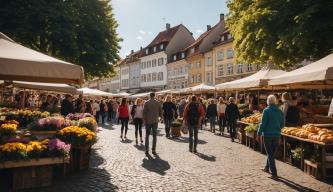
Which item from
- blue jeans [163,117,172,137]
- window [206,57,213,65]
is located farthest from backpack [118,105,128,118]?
window [206,57,213,65]

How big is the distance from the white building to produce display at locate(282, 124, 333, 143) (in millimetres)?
59649

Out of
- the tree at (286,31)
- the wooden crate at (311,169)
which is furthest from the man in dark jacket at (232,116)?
the wooden crate at (311,169)

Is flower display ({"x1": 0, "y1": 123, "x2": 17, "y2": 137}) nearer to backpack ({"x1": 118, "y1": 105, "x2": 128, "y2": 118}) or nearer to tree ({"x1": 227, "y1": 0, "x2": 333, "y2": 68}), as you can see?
backpack ({"x1": 118, "y1": 105, "x2": 128, "y2": 118})

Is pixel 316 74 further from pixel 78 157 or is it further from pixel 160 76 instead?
pixel 160 76

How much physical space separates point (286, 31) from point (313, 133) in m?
7.25

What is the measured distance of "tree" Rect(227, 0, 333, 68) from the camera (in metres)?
15.1

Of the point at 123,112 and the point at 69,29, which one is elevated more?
the point at 69,29

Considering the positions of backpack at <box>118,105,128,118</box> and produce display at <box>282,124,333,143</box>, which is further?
backpack at <box>118,105,128,118</box>

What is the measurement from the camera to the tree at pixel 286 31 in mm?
15133

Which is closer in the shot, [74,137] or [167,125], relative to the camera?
[74,137]

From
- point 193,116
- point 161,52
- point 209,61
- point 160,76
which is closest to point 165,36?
point 161,52

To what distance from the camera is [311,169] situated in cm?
930

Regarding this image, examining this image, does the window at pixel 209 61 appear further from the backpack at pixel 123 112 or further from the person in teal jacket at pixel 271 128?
the person in teal jacket at pixel 271 128

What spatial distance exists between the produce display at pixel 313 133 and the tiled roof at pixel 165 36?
2373 inches
